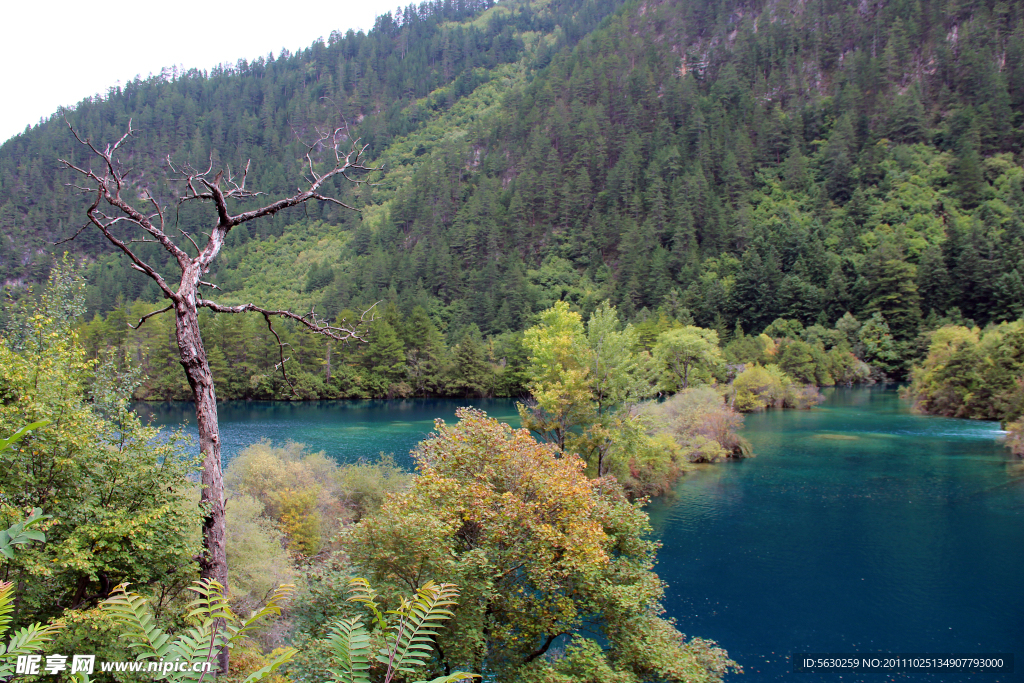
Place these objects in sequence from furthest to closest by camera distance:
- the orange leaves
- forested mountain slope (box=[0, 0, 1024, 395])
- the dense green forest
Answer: forested mountain slope (box=[0, 0, 1024, 395]) → the orange leaves → the dense green forest

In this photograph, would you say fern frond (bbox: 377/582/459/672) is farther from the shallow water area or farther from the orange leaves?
the shallow water area

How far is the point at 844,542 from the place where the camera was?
28.7 metres

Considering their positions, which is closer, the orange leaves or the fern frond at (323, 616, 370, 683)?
the fern frond at (323, 616, 370, 683)

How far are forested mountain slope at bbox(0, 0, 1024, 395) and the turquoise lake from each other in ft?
173

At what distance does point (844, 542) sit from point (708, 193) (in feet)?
359

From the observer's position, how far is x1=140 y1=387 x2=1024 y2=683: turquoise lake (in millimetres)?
20453

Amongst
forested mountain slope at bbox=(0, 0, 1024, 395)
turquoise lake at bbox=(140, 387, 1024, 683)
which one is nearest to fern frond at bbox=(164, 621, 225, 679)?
turquoise lake at bbox=(140, 387, 1024, 683)

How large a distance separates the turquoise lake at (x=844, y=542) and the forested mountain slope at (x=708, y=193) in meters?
52.6

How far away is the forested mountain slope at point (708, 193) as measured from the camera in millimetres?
102312

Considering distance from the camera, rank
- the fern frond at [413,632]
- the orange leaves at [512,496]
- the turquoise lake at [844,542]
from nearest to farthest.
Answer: the fern frond at [413,632]
the orange leaves at [512,496]
the turquoise lake at [844,542]

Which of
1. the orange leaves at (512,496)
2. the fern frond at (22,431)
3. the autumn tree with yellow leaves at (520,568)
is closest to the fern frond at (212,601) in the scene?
the fern frond at (22,431)

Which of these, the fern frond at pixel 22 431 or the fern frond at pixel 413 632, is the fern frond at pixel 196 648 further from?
the fern frond at pixel 22 431

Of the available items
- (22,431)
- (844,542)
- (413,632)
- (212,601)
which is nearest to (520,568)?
(212,601)

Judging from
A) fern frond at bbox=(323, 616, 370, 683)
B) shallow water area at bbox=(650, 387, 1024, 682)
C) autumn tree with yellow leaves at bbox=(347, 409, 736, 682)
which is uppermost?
fern frond at bbox=(323, 616, 370, 683)
